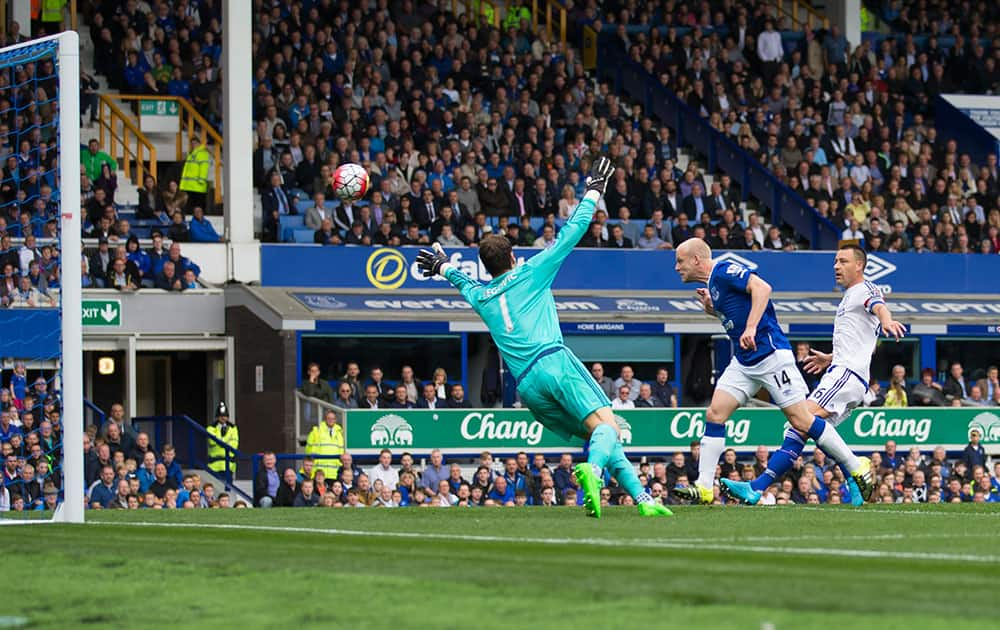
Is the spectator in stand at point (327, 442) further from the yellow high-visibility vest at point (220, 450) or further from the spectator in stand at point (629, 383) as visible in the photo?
the spectator in stand at point (629, 383)

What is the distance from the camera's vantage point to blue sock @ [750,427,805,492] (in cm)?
1295

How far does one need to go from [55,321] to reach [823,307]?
1350 centimetres

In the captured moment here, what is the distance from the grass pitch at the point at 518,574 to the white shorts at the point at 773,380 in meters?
1.72

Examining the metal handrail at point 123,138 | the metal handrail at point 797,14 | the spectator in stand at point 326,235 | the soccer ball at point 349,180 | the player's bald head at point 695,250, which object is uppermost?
the metal handrail at point 797,14

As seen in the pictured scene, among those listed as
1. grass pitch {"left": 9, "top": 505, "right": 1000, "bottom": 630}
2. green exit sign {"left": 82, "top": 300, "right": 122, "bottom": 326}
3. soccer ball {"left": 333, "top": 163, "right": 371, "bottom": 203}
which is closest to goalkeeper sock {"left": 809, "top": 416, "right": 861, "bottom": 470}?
grass pitch {"left": 9, "top": 505, "right": 1000, "bottom": 630}

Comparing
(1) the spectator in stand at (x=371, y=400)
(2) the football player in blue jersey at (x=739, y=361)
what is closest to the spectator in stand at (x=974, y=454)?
(1) the spectator in stand at (x=371, y=400)

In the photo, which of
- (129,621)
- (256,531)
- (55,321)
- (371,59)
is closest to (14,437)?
(55,321)

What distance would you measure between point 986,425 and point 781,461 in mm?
15194

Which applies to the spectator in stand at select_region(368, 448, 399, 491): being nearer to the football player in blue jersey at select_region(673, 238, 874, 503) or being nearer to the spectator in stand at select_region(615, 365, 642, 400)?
the spectator in stand at select_region(615, 365, 642, 400)

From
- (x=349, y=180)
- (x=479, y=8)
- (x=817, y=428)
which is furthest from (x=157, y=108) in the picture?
(x=817, y=428)

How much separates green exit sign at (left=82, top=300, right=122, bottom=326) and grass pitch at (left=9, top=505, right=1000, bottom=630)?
14446 mm

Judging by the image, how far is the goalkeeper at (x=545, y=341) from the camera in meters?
11.0

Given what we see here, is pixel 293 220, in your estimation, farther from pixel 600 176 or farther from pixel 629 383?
pixel 600 176

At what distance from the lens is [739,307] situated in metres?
12.6
